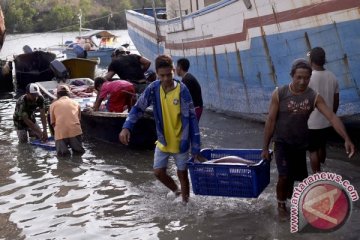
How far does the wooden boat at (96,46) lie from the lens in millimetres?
28717

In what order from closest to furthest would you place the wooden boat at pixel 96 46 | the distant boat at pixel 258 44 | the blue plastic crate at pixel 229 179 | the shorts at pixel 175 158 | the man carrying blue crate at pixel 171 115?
the blue plastic crate at pixel 229 179, the man carrying blue crate at pixel 171 115, the shorts at pixel 175 158, the distant boat at pixel 258 44, the wooden boat at pixel 96 46

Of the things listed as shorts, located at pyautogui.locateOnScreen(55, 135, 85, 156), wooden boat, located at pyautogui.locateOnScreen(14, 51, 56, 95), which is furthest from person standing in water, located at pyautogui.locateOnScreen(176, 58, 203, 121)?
wooden boat, located at pyautogui.locateOnScreen(14, 51, 56, 95)

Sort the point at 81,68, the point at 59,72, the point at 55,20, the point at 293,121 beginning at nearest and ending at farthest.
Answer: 1. the point at 293,121
2. the point at 59,72
3. the point at 81,68
4. the point at 55,20

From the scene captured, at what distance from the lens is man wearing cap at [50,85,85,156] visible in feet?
29.1

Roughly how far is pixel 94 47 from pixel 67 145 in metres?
22.8

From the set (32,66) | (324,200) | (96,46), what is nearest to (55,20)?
(96,46)

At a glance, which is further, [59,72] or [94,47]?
[94,47]

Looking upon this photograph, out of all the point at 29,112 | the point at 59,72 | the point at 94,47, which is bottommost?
the point at 29,112

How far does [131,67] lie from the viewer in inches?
417

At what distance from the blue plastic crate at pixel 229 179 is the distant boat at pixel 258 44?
3226 millimetres

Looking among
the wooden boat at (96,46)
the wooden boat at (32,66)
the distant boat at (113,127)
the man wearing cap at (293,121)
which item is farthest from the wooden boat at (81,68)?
the man wearing cap at (293,121)

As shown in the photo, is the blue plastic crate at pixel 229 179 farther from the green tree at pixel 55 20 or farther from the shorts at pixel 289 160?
the green tree at pixel 55 20

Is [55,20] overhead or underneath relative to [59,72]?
overhead

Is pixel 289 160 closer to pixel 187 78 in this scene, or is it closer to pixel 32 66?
pixel 187 78
